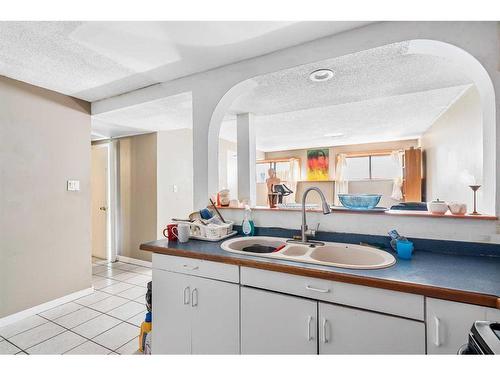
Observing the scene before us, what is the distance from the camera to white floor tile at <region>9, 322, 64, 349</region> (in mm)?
1929

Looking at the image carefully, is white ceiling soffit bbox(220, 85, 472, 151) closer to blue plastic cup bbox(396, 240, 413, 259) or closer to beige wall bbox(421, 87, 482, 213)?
beige wall bbox(421, 87, 482, 213)

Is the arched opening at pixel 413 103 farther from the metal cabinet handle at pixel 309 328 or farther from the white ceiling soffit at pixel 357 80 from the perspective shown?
the metal cabinet handle at pixel 309 328

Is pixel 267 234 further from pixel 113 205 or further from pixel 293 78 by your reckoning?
pixel 113 205

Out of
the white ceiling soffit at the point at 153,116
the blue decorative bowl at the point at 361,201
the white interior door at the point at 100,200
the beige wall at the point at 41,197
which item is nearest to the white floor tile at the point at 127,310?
the beige wall at the point at 41,197

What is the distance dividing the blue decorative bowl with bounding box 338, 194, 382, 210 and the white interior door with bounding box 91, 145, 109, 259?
12.8 ft

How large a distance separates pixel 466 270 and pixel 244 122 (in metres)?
2.52

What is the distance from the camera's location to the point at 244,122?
10.00ft

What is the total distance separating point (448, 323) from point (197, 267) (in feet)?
3.98

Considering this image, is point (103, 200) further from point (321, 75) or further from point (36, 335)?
point (321, 75)

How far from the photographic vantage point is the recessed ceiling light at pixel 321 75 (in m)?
1.86

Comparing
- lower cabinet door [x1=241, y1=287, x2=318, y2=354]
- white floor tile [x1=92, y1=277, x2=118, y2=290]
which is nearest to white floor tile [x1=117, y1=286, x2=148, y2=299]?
white floor tile [x1=92, y1=277, x2=118, y2=290]

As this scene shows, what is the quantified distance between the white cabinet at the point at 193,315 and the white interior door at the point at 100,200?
309cm

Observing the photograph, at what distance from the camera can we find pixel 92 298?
8.98 ft
